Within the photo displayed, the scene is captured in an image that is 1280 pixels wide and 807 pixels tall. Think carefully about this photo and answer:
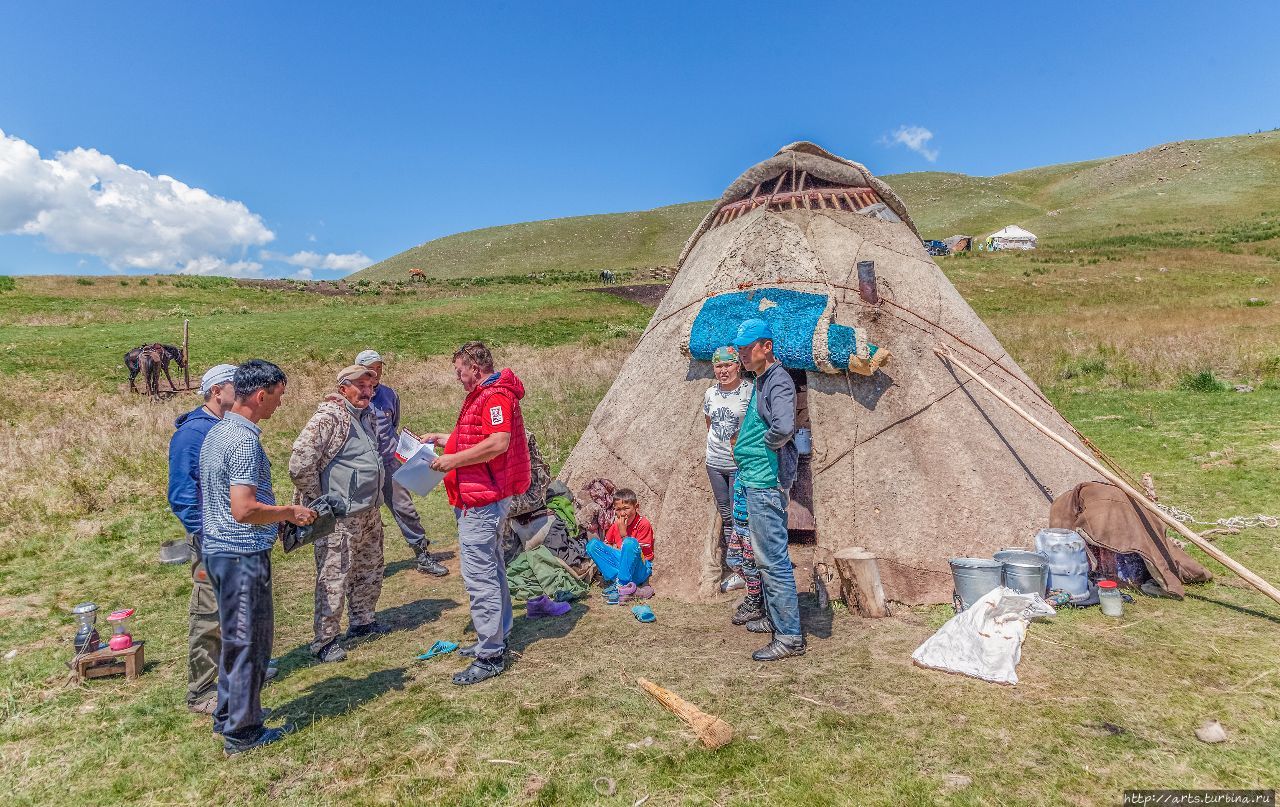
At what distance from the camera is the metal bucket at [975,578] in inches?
212

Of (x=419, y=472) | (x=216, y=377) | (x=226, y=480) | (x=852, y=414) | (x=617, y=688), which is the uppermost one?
(x=216, y=377)

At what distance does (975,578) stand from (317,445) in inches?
213

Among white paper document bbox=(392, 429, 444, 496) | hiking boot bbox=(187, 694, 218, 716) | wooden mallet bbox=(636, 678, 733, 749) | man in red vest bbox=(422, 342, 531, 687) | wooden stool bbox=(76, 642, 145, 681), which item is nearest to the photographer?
wooden mallet bbox=(636, 678, 733, 749)

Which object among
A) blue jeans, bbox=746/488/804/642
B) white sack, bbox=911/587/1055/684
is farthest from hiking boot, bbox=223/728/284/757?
white sack, bbox=911/587/1055/684

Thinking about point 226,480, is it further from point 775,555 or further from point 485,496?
point 775,555

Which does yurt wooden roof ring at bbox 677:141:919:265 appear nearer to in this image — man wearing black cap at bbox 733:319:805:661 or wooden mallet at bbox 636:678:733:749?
man wearing black cap at bbox 733:319:805:661

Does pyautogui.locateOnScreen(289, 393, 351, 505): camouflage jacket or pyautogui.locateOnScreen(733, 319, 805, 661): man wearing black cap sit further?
pyautogui.locateOnScreen(289, 393, 351, 505): camouflage jacket

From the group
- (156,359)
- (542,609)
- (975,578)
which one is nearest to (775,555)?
(975,578)

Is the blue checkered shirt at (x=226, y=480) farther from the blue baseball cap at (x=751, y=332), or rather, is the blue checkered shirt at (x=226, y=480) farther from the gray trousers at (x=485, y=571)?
the blue baseball cap at (x=751, y=332)

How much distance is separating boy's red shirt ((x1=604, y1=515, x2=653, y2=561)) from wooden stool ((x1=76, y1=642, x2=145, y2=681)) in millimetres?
4140

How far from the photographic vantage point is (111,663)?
5281 mm

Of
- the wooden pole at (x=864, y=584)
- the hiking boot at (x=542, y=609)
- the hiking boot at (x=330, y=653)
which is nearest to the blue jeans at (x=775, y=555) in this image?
the wooden pole at (x=864, y=584)

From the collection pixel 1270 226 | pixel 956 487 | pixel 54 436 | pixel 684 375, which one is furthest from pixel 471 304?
pixel 1270 226

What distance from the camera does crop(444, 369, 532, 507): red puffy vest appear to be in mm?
4863
